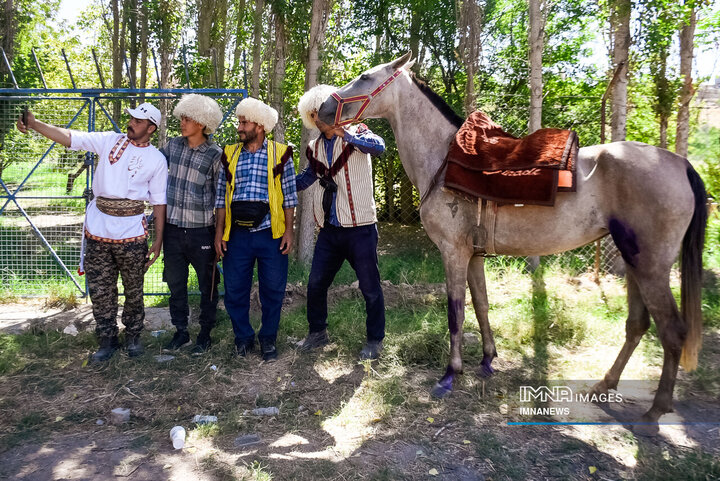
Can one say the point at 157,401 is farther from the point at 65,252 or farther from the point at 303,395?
the point at 65,252

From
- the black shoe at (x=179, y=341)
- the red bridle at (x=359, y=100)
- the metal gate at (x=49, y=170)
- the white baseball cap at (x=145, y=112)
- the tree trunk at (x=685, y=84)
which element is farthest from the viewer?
the tree trunk at (x=685, y=84)

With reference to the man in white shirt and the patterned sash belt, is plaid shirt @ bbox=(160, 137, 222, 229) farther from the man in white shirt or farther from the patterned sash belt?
the patterned sash belt

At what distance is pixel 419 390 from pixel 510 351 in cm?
119

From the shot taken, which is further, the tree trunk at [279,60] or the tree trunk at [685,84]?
the tree trunk at [685,84]

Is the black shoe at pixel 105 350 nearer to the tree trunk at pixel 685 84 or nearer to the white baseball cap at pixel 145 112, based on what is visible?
the white baseball cap at pixel 145 112

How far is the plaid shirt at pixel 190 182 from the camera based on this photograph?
172 inches

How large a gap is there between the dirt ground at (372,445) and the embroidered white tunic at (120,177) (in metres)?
1.28

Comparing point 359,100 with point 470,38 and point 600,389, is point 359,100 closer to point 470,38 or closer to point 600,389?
point 600,389

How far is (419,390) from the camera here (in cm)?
392

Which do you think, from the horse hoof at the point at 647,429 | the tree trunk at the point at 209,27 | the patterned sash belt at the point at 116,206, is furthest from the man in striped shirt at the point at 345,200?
the tree trunk at the point at 209,27

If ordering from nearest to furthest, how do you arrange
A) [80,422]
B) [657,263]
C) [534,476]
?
[534,476] < [657,263] < [80,422]

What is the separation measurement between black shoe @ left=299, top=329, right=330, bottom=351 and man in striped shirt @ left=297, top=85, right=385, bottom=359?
0.47m

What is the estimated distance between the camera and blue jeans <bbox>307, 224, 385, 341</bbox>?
14.0ft

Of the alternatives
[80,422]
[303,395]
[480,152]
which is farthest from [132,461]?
[480,152]
